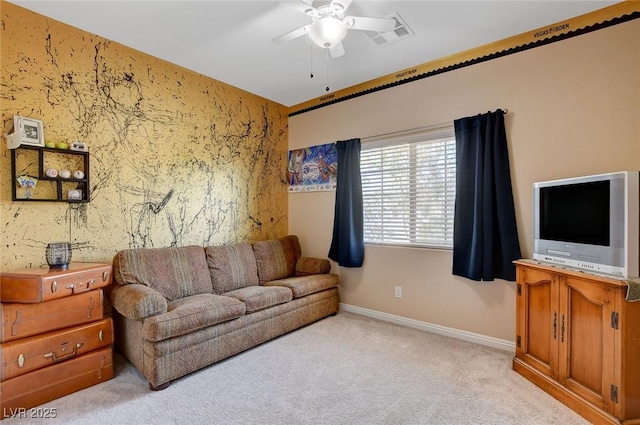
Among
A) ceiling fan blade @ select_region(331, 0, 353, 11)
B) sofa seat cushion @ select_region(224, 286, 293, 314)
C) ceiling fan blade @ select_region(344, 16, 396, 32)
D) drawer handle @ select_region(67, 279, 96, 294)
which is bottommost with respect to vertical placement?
sofa seat cushion @ select_region(224, 286, 293, 314)

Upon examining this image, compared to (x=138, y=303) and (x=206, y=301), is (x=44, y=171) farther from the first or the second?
(x=206, y=301)

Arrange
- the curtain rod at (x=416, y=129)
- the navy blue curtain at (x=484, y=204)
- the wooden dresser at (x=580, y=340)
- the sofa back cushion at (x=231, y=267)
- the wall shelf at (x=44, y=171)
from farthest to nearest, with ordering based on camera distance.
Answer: the sofa back cushion at (x=231, y=267) < the curtain rod at (x=416, y=129) < the navy blue curtain at (x=484, y=204) < the wall shelf at (x=44, y=171) < the wooden dresser at (x=580, y=340)

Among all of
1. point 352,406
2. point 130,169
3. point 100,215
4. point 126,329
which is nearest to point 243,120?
Answer: point 130,169

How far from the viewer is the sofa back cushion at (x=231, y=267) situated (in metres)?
3.20

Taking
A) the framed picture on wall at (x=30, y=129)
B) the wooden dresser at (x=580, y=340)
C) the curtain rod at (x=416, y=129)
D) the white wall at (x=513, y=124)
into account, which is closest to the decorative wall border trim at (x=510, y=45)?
the white wall at (x=513, y=124)

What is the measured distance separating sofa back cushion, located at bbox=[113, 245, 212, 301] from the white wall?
1.71 metres

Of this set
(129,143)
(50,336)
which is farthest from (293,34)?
(50,336)

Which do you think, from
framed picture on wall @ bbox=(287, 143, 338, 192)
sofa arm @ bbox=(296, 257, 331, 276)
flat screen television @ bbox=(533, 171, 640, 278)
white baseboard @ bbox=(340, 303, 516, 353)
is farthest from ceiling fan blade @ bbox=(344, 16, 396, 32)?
white baseboard @ bbox=(340, 303, 516, 353)

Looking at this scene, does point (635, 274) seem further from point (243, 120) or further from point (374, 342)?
point (243, 120)

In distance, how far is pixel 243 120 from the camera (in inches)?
154

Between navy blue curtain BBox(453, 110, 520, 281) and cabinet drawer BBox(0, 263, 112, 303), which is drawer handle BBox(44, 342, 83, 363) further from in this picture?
navy blue curtain BBox(453, 110, 520, 281)

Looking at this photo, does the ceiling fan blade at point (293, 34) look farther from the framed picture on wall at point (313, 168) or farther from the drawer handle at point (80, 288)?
the drawer handle at point (80, 288)

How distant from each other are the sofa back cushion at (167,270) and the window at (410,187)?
6.30 feet

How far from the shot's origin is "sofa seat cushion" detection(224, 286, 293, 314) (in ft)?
9.21
